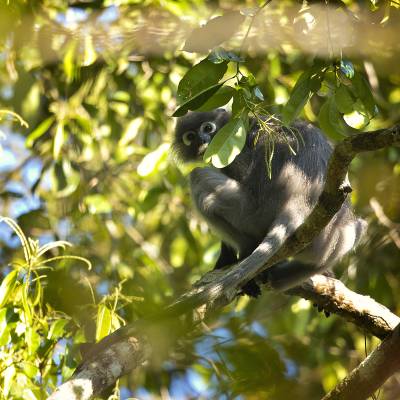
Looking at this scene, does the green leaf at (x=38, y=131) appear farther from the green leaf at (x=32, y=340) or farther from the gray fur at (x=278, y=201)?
the green leaf at (x=32, y=340)

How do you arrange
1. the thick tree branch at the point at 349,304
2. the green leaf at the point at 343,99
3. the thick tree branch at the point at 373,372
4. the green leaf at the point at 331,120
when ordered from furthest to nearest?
the thick tree branch at the point at 349,304, the thick tree branch at the point at 373,372, the green leaf at the point at 331,120, the green leaf at the point at 343,99

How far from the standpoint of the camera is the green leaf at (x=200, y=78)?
256cm

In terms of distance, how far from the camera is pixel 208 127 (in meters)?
5.09

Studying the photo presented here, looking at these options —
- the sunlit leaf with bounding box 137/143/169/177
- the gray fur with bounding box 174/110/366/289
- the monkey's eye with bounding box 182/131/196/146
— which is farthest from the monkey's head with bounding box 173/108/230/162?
the sunlit leaf with bounding box 137/143/169/177

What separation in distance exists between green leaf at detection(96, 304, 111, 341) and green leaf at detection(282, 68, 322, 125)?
1182 mm

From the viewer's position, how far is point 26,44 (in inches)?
187

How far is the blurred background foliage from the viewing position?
3619mm

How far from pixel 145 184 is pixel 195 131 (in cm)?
128

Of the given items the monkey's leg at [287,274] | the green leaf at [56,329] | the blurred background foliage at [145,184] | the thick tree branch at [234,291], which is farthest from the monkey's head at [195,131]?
the green leaf at [56,329]

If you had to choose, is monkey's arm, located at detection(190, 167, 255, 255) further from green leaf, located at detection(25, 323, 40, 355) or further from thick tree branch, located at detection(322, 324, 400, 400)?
green leaf, located at detection(25, 323, 40, 355)

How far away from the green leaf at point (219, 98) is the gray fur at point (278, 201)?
1.61 metres

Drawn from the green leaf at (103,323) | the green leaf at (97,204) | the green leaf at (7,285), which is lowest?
the green leaf at (97,204)

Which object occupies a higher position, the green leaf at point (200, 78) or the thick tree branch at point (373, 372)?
the green leaf at point (200, 78)

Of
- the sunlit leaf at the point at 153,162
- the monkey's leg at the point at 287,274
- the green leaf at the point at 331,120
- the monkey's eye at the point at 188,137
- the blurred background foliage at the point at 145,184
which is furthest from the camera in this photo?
the monkey's eye at the point at 188,137
